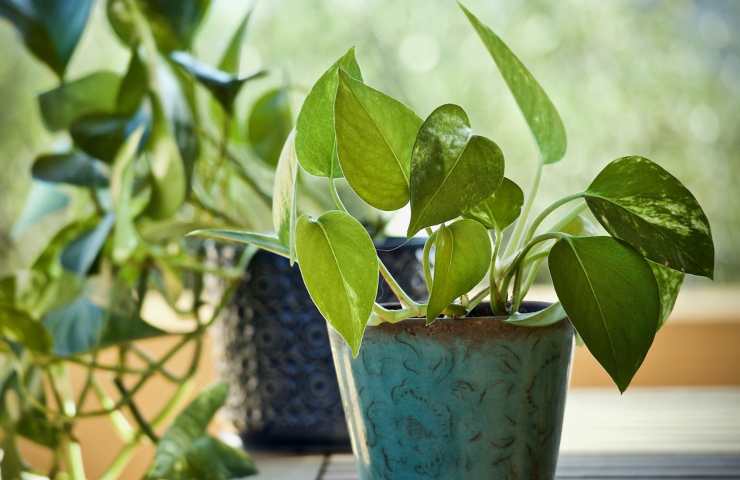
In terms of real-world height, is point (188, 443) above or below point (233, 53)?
below

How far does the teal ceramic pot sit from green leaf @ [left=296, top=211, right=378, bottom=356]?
4cm

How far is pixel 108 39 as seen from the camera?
235 cm

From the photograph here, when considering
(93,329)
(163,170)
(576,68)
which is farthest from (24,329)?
(576,68)

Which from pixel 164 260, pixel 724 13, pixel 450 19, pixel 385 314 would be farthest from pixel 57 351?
pixel 724 13

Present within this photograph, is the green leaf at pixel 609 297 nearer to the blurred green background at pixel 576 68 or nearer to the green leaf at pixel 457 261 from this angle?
the green leaf at pixel 457 261

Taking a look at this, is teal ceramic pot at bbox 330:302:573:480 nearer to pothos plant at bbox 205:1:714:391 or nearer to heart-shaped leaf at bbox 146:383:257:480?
pothos plant at bbox 205:1:714:391

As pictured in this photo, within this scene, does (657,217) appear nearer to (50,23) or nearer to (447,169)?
(447,169)

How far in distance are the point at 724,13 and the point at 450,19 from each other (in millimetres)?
836

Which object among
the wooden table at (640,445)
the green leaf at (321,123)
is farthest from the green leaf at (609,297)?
the wooden table at (640,445)

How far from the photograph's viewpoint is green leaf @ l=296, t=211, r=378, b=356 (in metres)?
0.36

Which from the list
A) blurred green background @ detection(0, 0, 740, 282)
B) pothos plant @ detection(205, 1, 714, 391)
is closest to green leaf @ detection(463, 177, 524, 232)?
pothos plant @ detection(205, 1, 714, 391)

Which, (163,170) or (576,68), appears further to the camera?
(576,68)

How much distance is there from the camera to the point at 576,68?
8.63 feet

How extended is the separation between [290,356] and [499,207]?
1.00 feet
